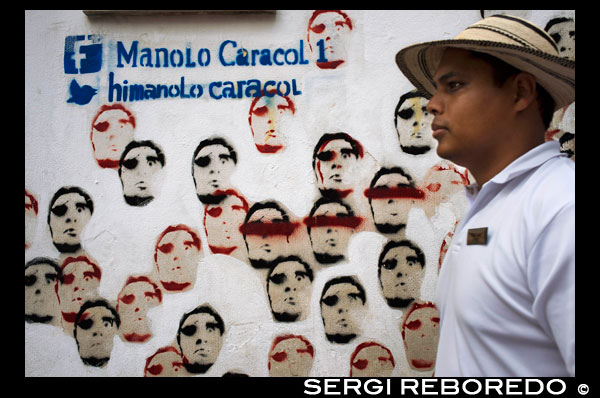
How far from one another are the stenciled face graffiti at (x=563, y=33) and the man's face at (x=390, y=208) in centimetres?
129

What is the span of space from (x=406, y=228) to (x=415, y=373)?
2.84 feet

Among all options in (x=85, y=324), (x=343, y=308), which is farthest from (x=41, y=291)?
(x=343, y=308)

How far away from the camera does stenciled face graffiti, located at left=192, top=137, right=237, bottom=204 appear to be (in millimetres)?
3037

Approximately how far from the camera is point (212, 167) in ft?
9.97

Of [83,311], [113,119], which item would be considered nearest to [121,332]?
[83,311]

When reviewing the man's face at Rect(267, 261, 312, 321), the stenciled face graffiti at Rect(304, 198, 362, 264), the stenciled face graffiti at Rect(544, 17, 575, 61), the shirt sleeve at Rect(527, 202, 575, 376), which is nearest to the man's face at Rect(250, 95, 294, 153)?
the stenciled face graffiti at Rect(304, 198, 362, 264)

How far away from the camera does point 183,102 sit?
3061 millimetres

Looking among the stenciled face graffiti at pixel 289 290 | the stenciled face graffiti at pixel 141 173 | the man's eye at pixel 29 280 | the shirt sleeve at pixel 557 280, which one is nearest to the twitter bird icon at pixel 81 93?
the stenciled face graffiti at pixel 141 173

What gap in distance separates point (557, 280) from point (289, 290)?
6.04 ft

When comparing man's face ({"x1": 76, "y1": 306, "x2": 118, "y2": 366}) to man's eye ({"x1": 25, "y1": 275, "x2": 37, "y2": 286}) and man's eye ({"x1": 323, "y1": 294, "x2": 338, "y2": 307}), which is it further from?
man's eye ({"x1": 323, "y1": 294, "x2": 338, "y2": 307})

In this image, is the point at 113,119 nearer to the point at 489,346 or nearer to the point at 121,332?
the point at 121,332

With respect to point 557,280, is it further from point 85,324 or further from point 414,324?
point 85,324

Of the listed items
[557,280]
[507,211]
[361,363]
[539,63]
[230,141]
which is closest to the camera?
[557,280]

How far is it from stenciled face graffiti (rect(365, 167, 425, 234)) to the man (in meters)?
1.06
